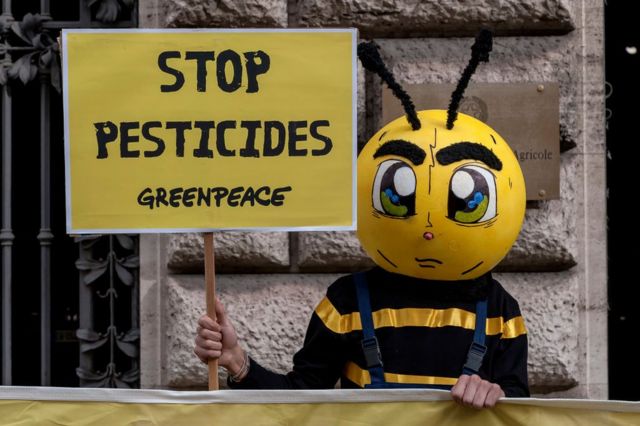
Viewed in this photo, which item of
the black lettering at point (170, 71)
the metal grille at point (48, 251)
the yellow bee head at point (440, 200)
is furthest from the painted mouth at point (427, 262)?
the metal grille at point (48, 251)

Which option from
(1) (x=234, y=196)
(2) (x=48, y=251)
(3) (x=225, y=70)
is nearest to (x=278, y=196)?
(1) (x=234, y=196)

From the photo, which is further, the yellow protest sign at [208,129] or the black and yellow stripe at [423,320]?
the black and yellow stripe at [423,320]

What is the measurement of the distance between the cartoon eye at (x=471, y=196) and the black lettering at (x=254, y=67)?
19.7 inches

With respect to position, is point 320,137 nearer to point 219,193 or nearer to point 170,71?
point 219,193

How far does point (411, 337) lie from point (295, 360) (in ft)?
1.02

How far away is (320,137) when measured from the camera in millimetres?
2559

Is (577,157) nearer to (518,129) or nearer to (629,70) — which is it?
(518,129)

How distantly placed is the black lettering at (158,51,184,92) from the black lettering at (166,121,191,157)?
0.08 metres

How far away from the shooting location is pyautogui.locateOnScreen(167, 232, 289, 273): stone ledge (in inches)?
155

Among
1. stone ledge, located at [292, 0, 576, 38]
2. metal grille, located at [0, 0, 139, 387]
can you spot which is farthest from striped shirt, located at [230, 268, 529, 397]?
metal grille, located at [0, 0, 139, 387]

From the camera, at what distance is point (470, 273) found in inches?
104

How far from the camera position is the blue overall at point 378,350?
2.57 m

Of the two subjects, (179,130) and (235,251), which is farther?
(235,251)

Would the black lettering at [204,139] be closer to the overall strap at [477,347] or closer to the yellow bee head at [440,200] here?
the yellow bee head at [440,200]
